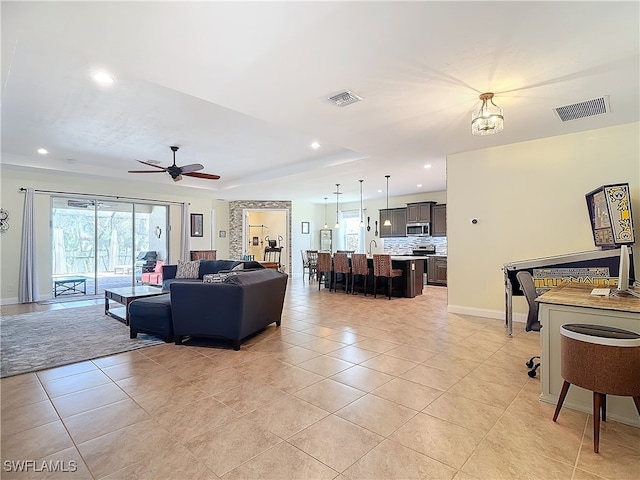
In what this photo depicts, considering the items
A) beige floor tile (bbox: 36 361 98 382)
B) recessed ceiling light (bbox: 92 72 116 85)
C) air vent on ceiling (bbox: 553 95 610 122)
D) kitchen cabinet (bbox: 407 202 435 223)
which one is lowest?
beige floor tile (bbox: 36 361 98 382)

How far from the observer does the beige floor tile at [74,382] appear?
9.30 ft

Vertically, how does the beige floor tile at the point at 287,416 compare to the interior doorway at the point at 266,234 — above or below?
below

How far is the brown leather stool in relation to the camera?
2010 millimetres

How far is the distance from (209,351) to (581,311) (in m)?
3.65

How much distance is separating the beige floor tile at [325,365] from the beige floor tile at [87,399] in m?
1.64

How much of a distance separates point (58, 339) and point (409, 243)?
30.2 ft

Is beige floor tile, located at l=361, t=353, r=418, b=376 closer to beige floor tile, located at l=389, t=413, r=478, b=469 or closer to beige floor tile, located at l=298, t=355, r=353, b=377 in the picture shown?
beige floor tile, located at l=298, t=355, r=353, b=377

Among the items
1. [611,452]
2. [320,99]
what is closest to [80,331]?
[320,99]

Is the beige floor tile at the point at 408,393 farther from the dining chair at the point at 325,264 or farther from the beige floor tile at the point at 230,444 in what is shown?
the dining chair at the point at 325,264

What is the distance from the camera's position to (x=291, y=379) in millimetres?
3049

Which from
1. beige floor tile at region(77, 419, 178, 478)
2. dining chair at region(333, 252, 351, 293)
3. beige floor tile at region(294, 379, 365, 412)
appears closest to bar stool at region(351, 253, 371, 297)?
dining chair at region(333, 252, 351, 293)

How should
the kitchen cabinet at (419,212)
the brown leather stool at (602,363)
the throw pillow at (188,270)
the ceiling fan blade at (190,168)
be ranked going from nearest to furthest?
1. the brown leather stool at (602,363)
2. the ceiling fan blade at (190,168)
3. the throw pillow at (188,270)
4. the kitchen cabinet at (419,212)

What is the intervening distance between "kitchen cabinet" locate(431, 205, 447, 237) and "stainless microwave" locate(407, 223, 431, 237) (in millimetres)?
172

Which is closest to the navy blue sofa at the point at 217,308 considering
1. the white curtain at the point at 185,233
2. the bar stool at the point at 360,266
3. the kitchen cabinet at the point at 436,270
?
the bar stool at the point at 360,266
